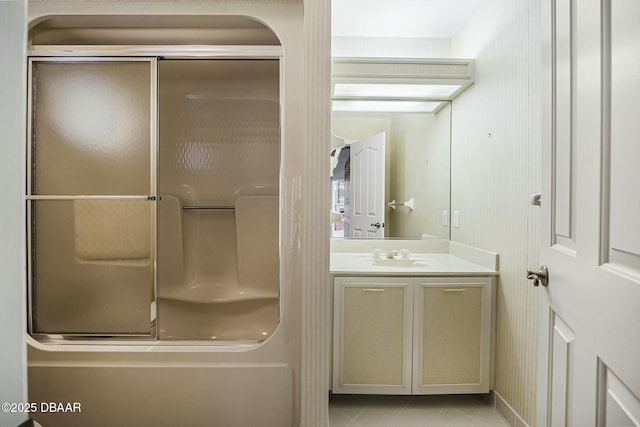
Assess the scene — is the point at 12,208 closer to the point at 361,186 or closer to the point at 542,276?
the point at 542,276

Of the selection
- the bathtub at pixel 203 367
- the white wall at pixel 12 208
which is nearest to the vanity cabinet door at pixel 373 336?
the bathtub at pixel 203 367

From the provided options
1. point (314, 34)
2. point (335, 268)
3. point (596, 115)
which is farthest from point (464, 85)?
point (596, 115)

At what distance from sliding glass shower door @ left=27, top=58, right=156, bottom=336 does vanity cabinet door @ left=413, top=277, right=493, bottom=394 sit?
1.59 m

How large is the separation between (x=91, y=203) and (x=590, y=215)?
2.28 meters

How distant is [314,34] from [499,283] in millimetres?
1750

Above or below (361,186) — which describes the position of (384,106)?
above

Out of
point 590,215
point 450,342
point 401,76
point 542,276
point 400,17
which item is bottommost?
point 450,342

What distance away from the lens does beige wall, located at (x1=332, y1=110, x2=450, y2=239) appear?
8.89 feet

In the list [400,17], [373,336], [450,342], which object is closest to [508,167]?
[450,342]

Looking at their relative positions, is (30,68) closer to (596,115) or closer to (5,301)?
(5,301)

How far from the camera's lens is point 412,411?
2133 mm

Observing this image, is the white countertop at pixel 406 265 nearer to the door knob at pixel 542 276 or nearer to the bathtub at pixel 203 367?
the bathtub at pixel 203 367

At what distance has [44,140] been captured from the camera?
2002 millimetres

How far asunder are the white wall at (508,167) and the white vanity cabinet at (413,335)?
0.43 ft
